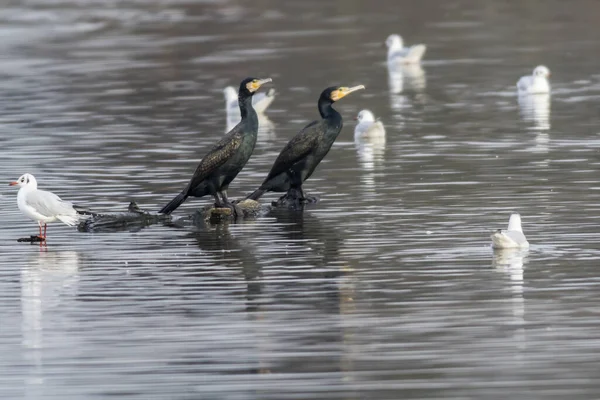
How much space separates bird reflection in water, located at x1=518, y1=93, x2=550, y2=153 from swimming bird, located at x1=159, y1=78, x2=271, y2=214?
5358mm

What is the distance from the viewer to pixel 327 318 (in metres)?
11.9

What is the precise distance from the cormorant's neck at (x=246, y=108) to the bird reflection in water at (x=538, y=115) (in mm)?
5172

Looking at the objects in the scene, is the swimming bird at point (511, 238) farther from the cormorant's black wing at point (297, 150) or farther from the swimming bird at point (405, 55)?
the swimming bird at point (405, 55)

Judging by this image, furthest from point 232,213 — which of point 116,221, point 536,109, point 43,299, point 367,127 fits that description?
point 536,109

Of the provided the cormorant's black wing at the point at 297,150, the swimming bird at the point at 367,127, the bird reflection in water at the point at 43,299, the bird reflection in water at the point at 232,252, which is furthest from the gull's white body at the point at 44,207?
the swimming bird at the point at 367,127

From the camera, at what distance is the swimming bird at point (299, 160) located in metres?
18.1

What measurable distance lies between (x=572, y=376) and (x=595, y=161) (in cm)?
1044

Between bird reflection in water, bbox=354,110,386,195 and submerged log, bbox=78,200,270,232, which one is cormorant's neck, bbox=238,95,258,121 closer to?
submerged log, bbox=78,200,270,232

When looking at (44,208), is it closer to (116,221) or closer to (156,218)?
(116,221)

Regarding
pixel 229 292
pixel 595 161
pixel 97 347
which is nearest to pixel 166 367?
pixel 97 347

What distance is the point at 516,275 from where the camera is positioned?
13.3 m

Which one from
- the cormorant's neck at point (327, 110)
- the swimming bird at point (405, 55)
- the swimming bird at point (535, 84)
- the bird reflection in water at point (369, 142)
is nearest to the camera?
the cormorant's neck at point (327, 110)

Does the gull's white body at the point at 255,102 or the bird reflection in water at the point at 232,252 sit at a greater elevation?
the gull's white body at the point at 255,102

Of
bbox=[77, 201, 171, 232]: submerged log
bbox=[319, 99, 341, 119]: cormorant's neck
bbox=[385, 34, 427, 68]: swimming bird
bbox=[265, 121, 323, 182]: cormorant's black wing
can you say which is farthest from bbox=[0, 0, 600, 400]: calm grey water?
bbox=[385, 34, 427, 68]: swimming bird
